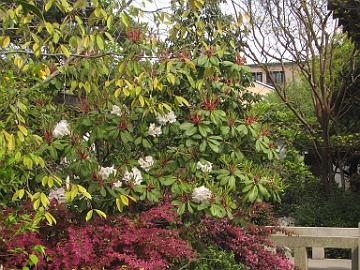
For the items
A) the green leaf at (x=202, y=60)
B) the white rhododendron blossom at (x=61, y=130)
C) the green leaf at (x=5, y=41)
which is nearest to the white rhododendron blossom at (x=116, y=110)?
the white rhododendron blossom at (x=61, y=130)

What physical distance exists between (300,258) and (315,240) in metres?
0.27

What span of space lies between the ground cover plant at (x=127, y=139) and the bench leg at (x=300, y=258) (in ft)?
4.62

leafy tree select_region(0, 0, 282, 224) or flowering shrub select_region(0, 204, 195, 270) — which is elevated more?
leafy tree select_region(0, 0, 282, 224)

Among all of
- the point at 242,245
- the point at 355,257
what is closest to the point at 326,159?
the point at 355,257

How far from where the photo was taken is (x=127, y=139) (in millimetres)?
4688

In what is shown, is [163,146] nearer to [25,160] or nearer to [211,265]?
[211,265]

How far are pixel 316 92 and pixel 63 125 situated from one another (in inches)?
427

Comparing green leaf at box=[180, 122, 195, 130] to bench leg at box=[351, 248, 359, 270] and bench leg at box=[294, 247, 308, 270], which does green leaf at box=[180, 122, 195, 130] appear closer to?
bench leg at box=[294, 247, 308, 270]

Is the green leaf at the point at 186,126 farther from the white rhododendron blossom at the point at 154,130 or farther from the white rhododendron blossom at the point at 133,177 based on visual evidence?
the white rhododendron blossom at the point at 133,177

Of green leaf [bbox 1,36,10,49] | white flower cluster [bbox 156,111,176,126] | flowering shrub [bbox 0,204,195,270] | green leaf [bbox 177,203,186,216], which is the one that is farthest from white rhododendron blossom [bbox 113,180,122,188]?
green leaf [bbox 1,36,10,49]

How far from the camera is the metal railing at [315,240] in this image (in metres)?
6.39

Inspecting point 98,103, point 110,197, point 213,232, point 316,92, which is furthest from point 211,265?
point 316,92

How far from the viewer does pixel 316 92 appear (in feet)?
47.6

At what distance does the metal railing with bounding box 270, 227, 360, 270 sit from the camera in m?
6.39
